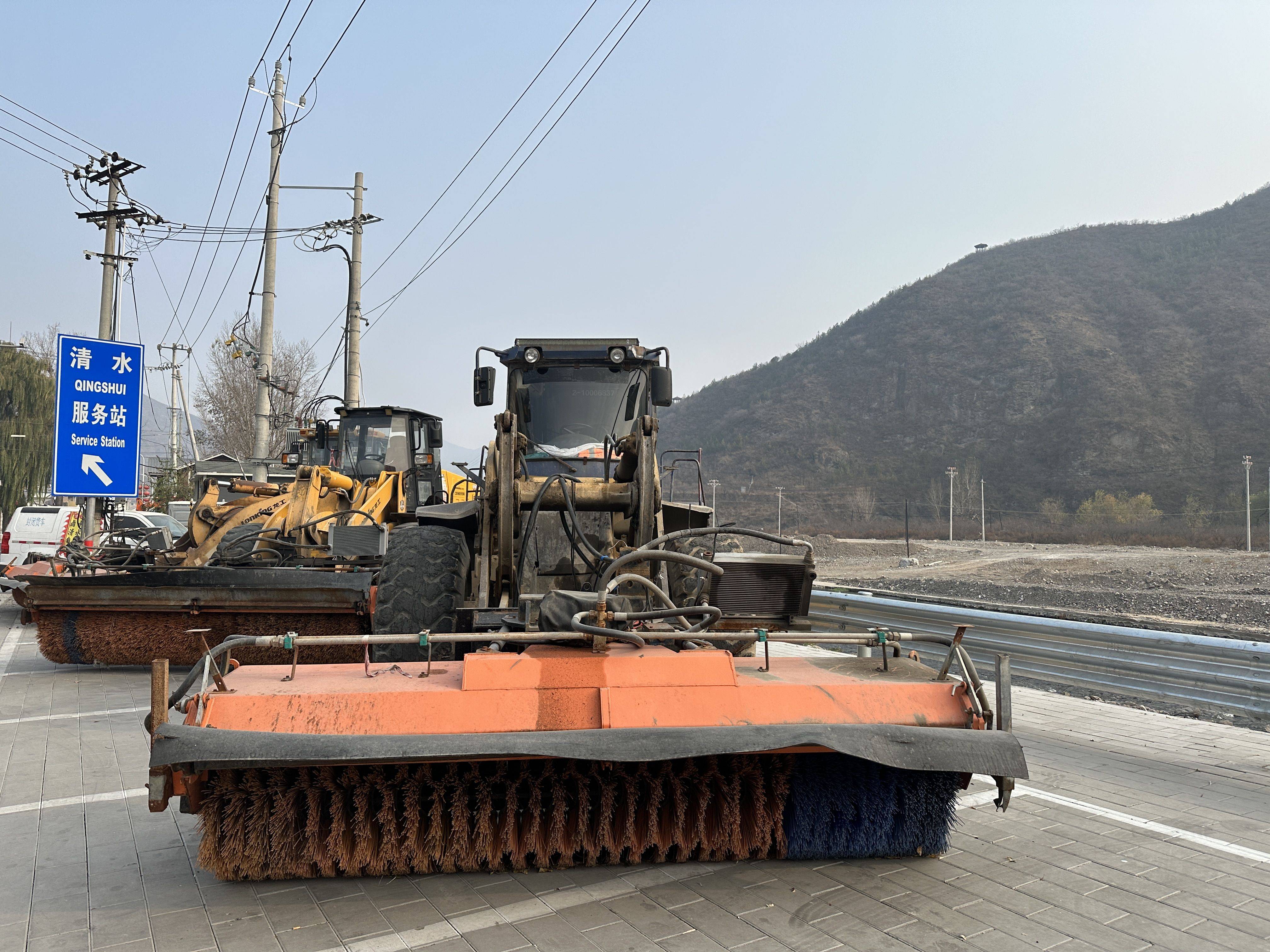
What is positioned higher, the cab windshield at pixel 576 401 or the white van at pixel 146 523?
the cab windshield at pixel 576 401

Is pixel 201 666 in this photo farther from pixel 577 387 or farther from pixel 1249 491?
pixel 1249 491

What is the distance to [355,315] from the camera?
66.5ft

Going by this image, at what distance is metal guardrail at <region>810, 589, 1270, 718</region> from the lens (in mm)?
5848

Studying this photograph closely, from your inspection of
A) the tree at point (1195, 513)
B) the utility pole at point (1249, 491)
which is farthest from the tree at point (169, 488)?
the tree at point (1195, 513)

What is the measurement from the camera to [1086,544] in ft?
138

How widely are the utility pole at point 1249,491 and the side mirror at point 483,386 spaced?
37.2m

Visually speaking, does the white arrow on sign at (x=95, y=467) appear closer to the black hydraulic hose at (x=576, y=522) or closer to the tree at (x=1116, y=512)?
the black hydraulic hose at (x=576, y=522)

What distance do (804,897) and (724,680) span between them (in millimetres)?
888

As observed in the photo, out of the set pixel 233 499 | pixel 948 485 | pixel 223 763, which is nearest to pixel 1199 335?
pixel 948 485

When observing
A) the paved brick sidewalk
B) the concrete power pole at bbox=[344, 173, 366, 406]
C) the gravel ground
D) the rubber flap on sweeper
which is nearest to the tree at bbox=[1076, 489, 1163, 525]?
the gravel ground

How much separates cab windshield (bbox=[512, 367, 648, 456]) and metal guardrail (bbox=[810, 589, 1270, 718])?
2018 millimetres

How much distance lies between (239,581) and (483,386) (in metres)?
3.20

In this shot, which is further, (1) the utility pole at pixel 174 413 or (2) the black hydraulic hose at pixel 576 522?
(1) the utility pole at pixel 174 413

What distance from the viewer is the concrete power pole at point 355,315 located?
1975 cm
